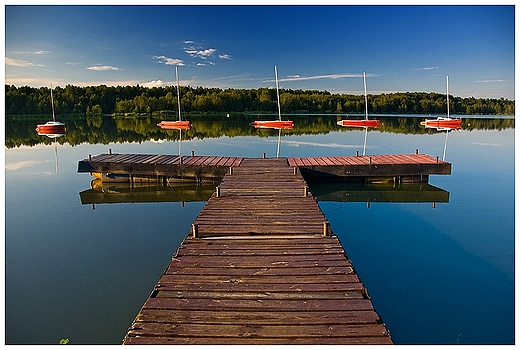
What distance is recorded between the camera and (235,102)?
298 feet

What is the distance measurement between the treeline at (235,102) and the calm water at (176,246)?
71.5 m

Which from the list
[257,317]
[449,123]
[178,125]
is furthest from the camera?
[449,123]

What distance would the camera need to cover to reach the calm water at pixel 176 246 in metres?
5.17

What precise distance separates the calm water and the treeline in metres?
71.5

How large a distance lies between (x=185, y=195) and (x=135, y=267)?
5.74 m

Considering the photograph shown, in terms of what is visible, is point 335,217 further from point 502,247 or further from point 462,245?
point 502,247

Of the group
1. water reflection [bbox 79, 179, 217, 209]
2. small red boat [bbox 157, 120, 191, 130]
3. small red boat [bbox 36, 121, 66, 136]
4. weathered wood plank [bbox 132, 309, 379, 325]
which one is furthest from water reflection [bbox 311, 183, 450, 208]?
small red boat [bbox 36, 121, 66, 136]

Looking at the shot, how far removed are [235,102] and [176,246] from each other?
8509 cm

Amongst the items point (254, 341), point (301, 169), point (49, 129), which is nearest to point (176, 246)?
point (254, 341)

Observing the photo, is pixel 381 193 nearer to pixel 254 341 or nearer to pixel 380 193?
pixel 380 193

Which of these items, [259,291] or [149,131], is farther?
[149,131]

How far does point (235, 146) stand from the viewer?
26109 millimetres

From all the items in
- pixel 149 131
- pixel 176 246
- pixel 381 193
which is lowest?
pixel 176 246

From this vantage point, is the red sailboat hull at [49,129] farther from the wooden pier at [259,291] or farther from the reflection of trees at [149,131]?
the wooden pier at [259,291]
